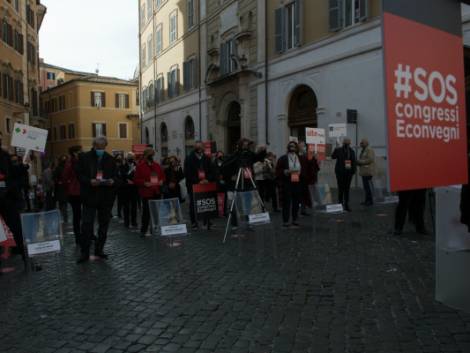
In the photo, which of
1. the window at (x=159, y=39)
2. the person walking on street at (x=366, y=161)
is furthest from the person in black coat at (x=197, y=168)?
the window at (x=159, y=39)

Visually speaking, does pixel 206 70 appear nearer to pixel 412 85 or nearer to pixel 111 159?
pixel 111 159

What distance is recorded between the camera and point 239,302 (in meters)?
4.86

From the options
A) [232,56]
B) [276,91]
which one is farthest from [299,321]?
[232,56]

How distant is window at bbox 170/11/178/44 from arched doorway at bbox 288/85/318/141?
16.2 metres

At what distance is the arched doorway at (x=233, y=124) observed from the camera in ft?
86.4

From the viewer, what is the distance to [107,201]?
7090mm

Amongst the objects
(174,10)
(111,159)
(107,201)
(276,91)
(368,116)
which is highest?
(174,10)

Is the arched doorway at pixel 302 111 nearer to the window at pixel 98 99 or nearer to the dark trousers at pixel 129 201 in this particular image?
the dark trousers at pixel 129 201

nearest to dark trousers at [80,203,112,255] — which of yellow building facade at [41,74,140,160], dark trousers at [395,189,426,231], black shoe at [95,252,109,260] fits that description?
black shoe at [95,252,109,260]

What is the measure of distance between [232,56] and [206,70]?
485cm

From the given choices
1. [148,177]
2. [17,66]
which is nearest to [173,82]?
[17,66]

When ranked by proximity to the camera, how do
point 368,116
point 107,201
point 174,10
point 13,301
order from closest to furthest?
1. point 13,301
2. point 107,201
3. point 368,116
4. point 174,10

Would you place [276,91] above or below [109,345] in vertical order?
above

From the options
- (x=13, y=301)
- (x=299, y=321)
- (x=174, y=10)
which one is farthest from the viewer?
(x=174, y=10)
